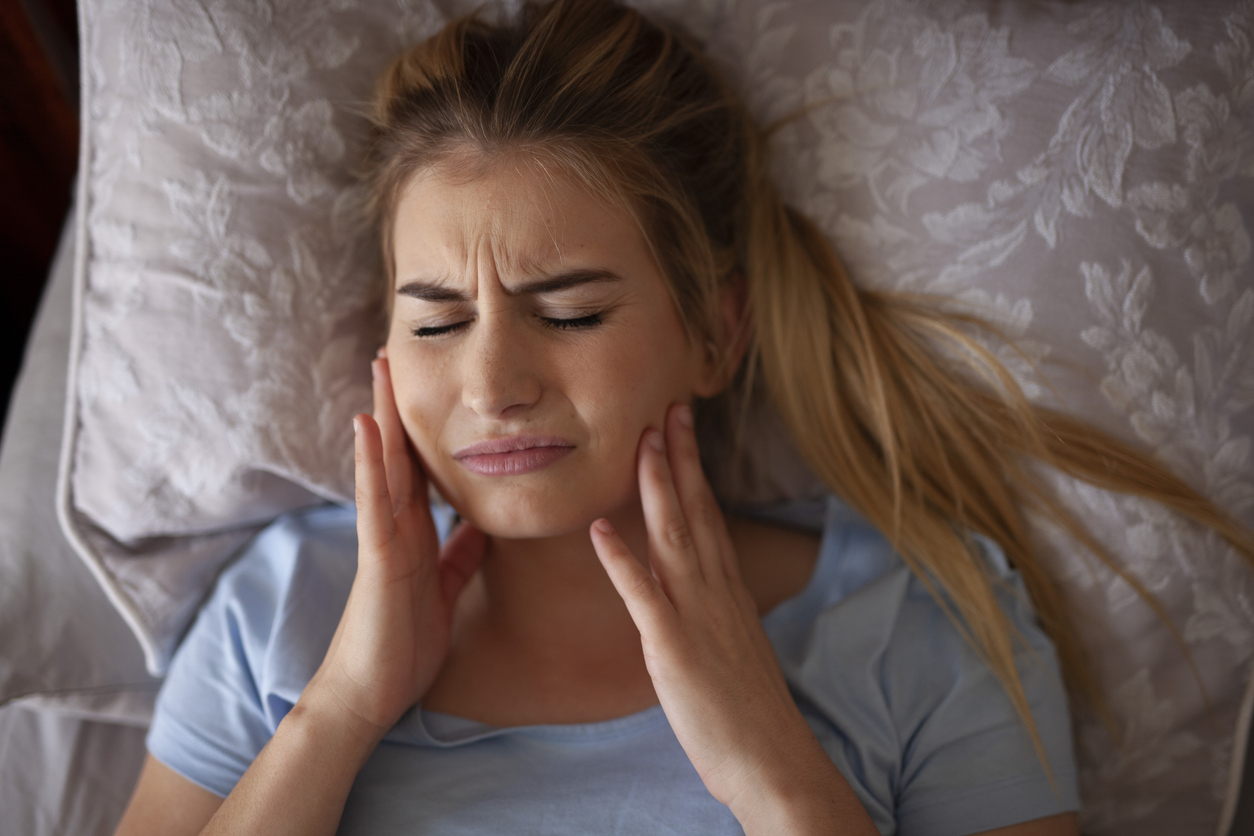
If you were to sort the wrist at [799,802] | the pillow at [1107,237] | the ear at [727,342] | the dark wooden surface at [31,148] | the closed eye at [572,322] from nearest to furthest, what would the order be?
the wrist at [799,802] < the closed eye at [572,322] < the pillow at [1107,237] < the ear at [727,342] < the dark wooden surface at [31,148]

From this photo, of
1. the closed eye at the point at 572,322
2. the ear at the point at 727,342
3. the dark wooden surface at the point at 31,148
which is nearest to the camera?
the closed eye at the point at 572,322

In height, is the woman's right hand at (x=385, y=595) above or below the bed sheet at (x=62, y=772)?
above

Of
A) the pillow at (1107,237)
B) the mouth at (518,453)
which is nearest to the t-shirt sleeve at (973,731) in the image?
the pillow at (1107,237)

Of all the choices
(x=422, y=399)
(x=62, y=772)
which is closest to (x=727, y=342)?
(x=422, y=399)

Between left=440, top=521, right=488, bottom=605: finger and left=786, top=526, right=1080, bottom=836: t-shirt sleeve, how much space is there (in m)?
0.56

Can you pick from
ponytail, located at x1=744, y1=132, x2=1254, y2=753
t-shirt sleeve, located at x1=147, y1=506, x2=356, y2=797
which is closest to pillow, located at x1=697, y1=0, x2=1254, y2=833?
ponytail, located at x1=744, y1=132, x2=1254, y2=753

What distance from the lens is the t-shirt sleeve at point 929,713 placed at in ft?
3.92

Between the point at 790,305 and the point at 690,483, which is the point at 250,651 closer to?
the point at 690,483

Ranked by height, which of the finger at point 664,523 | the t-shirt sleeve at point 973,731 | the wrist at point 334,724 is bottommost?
the t-shirt sleeve at point 973,731

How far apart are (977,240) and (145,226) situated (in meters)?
1.34

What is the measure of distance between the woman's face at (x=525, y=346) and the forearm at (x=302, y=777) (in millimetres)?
345

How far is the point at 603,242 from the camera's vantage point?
117cm

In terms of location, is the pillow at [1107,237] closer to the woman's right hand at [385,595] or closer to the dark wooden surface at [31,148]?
the woman's right hand at [385,595]

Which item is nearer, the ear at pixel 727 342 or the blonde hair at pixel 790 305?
→ the blonde hair at pixel 790 305
